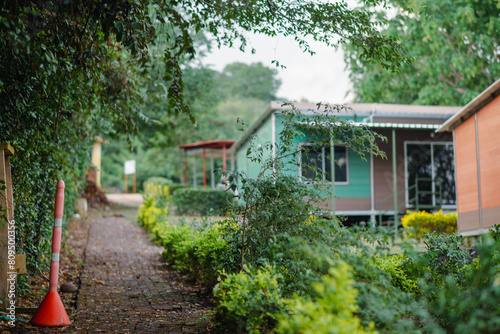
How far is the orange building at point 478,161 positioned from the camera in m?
9.62

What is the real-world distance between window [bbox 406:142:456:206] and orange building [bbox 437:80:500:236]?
4537 millimetres

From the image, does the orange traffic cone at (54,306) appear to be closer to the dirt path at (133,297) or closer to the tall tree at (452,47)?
the dirt path at (133,297)

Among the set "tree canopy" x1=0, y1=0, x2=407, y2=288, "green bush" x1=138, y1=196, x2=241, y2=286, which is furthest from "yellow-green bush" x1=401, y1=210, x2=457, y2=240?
"tree canopy" x1=0, y1=0, x2=407, y2=288

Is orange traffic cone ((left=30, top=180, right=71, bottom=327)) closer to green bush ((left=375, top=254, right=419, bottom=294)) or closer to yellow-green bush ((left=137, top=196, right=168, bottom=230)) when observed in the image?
green bush ((left=375, top=254, right=419, bottom=294))

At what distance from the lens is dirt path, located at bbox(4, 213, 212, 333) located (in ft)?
15.1

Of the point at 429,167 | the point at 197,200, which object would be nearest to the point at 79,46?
the point at 429,167

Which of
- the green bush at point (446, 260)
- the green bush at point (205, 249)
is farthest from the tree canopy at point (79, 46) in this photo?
the green bush at point (446, 260)

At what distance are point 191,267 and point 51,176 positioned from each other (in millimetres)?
2440

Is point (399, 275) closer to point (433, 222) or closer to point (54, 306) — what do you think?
point (54, 306)

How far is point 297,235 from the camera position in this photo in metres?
4.35

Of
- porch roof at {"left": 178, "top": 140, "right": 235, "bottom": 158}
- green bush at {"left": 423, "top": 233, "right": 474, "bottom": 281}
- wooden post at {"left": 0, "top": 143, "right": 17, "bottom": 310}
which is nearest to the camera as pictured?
green bush at {"left": 423, "top": 233, "right": 474, "bottom": 281}

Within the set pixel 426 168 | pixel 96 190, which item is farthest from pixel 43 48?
pixel 96 190

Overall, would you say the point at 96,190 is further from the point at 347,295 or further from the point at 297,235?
the point at 347,295

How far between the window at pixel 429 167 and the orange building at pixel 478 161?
4537mm
